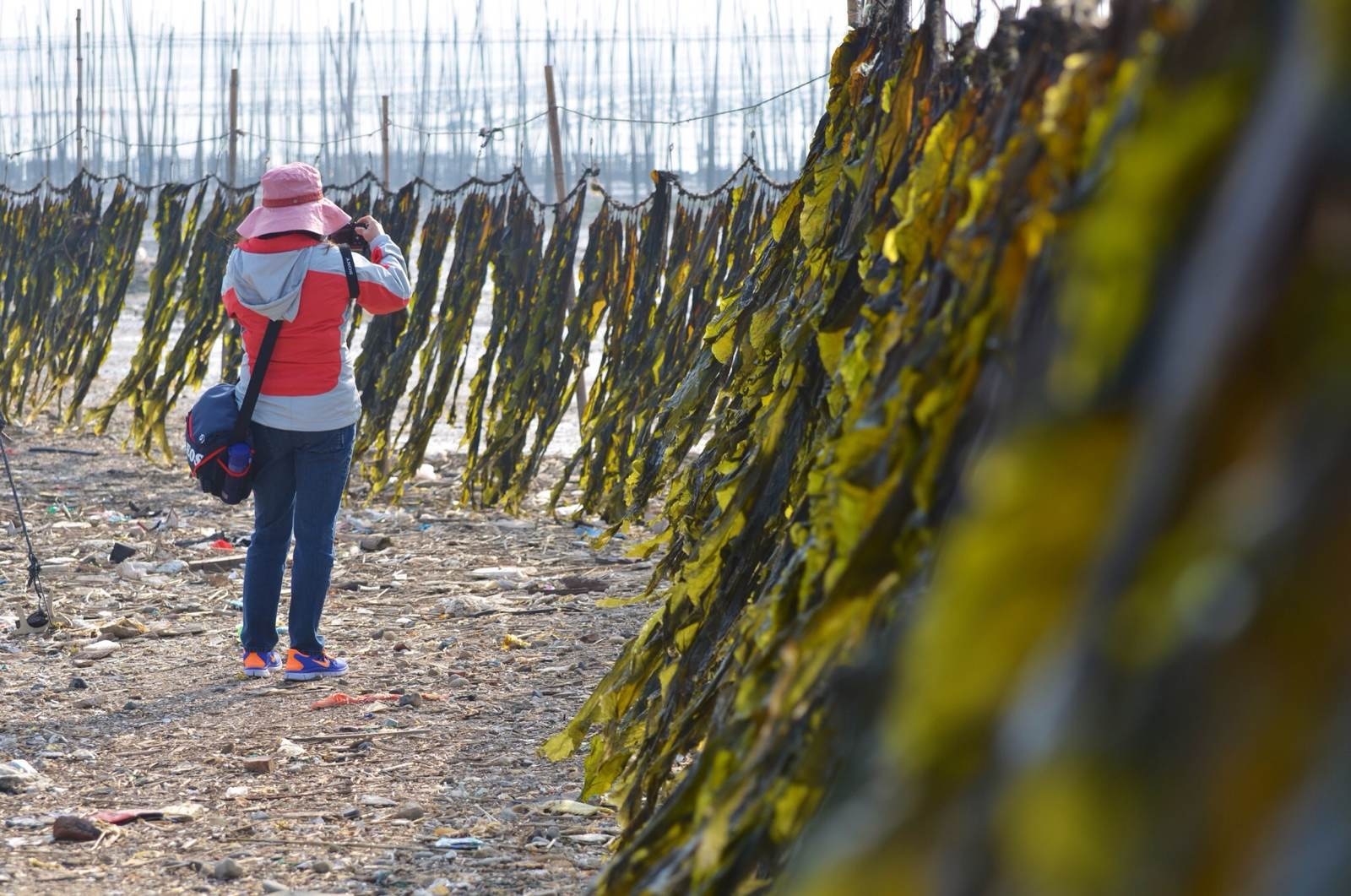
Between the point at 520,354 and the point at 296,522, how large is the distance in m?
2.78

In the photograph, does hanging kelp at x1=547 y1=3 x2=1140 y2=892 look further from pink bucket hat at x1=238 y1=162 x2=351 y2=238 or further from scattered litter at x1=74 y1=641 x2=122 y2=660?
scattered litter at x1=74 y1=641 x2=122 y2=660

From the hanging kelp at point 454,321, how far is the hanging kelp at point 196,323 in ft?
5.14

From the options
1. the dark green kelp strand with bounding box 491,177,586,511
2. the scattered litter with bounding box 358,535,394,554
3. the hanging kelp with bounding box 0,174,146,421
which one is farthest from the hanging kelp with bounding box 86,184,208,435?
the scattered litter with bounding box 358,535,394,554

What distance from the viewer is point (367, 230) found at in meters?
4.80

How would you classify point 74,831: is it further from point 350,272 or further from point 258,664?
point 350,272

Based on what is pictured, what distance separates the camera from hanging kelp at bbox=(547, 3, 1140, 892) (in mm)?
1352

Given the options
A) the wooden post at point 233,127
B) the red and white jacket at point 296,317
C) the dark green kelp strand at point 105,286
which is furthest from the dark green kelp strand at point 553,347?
the dark green kelp strand at point 105,286

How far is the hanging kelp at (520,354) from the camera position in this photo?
7.06 metres

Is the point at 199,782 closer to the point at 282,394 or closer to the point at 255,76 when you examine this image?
the point at 282,394

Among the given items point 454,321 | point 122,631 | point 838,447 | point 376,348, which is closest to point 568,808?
point 838,447

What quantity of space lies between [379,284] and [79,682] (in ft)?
5.30

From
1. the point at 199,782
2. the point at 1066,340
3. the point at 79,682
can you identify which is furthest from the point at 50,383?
the point at 1066,340

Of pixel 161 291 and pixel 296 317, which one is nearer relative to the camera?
pixel 296 317

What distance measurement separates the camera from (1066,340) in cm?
76
